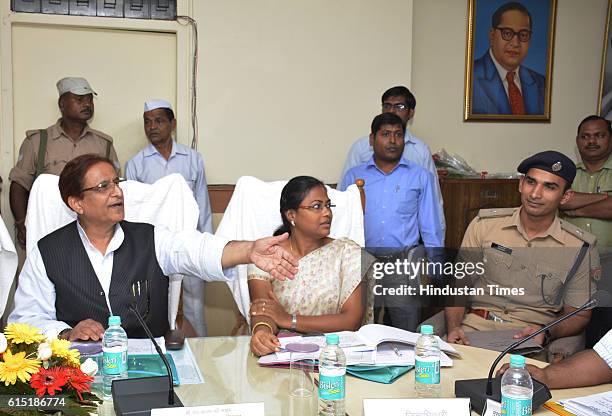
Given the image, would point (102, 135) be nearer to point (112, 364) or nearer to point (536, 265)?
point (536, 265)

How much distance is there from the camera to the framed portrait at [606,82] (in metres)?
5.49

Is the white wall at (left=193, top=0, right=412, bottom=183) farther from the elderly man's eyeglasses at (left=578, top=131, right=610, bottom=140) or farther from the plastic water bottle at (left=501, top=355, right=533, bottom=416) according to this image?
the plastic water bottle at (left=501, top=355, right=533, bottom=416)

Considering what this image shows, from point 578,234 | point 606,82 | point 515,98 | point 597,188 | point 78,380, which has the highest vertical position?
point 606,82

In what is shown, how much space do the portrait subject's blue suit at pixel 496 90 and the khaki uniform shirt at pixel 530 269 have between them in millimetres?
2523

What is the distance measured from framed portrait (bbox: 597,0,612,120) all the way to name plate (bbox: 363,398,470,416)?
15.5ft

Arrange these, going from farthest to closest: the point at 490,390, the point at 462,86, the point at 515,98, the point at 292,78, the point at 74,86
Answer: the point at 515,98, the point at 462,86, the point at 292,78, the point at 74,86, the point at 490,390

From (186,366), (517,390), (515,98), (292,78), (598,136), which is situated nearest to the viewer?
(517,390)

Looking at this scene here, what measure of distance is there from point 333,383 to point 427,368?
0.28 metres

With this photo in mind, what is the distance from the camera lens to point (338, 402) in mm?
1541

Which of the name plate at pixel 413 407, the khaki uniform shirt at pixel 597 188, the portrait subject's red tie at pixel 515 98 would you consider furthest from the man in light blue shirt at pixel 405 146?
the name plate at pixel 413 407

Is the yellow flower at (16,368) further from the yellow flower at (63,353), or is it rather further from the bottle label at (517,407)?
the bottle label at (517,407)

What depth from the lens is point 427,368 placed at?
1.66m

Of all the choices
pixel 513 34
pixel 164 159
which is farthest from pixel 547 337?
pixel 513 34

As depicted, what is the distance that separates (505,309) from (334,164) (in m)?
2.20
